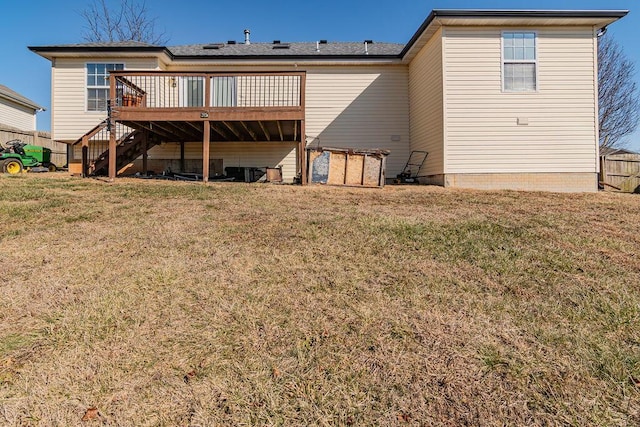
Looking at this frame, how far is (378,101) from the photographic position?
11.7 m

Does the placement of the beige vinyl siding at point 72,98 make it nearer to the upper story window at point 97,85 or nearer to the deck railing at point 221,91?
the upper story window at point 97,85

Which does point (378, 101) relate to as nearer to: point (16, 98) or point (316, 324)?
point (316, 324)

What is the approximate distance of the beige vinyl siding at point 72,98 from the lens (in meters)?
11.4

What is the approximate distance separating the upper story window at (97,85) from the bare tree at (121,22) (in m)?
13.0

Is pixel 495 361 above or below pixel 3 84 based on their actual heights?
below

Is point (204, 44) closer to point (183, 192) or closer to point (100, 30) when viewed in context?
point (183, 192)

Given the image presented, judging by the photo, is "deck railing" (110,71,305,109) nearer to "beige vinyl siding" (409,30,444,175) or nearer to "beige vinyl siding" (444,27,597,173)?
"beige vinyl siding" (409,30,444,175)

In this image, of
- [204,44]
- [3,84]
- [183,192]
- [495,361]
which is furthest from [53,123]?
[3,84]

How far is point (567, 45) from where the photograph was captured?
9109mm

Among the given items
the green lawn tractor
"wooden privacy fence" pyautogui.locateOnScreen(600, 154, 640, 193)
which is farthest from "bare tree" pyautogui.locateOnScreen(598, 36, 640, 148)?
the green lawn tractor

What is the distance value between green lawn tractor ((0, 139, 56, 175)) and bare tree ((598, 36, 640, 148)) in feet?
87.4

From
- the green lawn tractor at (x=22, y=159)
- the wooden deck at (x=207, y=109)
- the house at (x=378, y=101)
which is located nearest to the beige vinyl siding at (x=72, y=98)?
the house at (x=378, y=101)

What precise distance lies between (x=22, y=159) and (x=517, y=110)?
15.0 metres

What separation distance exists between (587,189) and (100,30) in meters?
27.0
